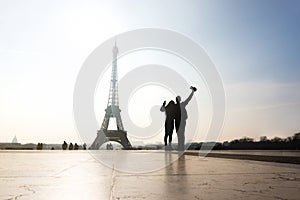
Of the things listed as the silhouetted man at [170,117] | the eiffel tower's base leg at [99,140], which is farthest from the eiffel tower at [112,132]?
the silhouetted man at [170,117]

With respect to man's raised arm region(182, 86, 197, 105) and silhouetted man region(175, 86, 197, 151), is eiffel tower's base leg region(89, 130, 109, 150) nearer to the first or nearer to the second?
silhouetted man region(175, 86, 197, 151)

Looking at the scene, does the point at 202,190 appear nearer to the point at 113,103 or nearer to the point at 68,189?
the point at 68,189

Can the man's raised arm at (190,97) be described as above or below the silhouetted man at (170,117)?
above

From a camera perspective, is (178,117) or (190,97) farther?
(178,117)

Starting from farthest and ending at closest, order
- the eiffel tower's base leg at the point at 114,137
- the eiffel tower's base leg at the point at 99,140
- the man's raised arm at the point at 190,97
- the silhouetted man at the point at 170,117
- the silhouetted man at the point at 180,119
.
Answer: the eiffel tower's base leg at the point at 114,137, the eiffel tower's base leg at the point at 99,140, the silhouetted man at the point at 170,117, the silhouetted man at the point at 180,119, the man's raised arm at the point at 190,97

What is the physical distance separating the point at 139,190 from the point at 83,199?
0.50m

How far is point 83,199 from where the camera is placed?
196 centimetres

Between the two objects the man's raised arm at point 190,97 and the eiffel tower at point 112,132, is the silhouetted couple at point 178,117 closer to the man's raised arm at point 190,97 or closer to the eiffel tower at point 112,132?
the man's raised arm at point 190,97

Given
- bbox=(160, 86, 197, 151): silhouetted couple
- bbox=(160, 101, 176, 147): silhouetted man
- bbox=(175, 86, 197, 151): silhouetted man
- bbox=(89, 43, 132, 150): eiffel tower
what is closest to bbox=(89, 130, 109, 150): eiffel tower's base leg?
bbox=(89, 43, 132, 150): eiffel tower

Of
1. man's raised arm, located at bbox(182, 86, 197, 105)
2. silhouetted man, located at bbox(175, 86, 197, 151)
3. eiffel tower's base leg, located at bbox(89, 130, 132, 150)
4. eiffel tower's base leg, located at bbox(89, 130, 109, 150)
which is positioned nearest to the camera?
man's raised arm, located at bbox(182, 86, 197, 105)

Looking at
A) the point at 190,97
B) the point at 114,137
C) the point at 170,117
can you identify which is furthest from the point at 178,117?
the point at 114,137

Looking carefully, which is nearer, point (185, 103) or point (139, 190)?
point (139, 190)

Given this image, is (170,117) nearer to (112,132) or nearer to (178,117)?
(178,117)

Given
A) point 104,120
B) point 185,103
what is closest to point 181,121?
point 185,103
